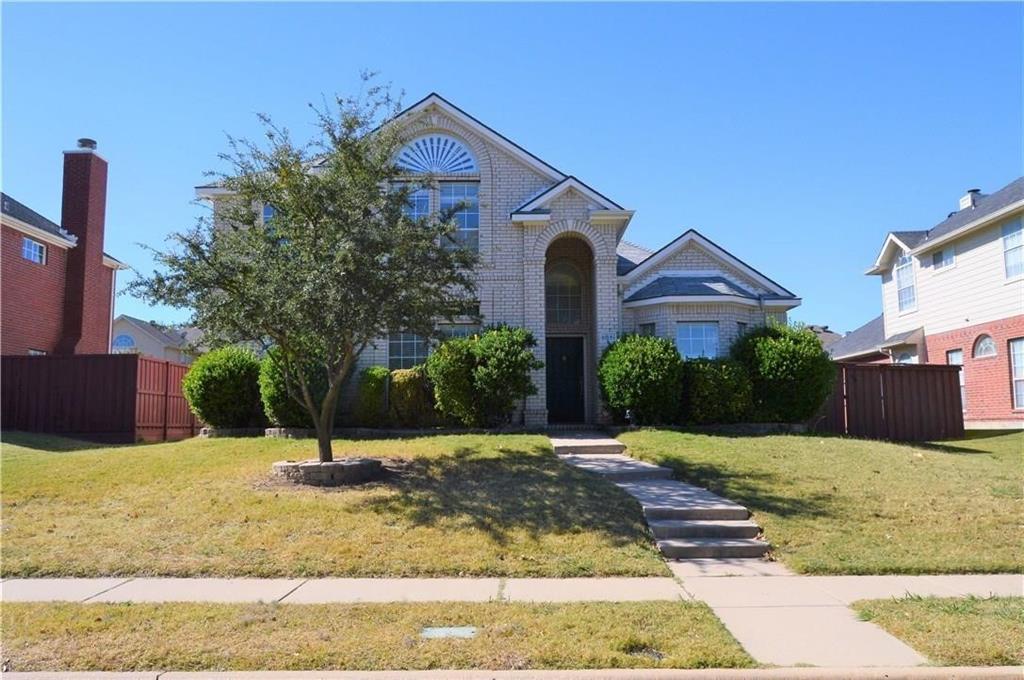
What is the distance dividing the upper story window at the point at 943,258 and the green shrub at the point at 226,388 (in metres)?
21.2

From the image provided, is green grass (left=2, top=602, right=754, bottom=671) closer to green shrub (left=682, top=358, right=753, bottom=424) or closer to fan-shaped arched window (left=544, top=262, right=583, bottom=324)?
green shrub (left=682, top=358, right=753, bottom=424)

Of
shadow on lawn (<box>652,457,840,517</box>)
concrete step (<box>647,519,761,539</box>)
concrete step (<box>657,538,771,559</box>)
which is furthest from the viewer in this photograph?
shadow on lawn (<box>652,457,840,517</box>)

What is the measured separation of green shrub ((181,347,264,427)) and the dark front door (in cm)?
738

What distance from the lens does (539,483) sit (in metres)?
10.8

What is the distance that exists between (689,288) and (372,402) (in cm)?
826

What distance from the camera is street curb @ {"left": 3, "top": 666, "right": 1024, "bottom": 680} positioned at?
189 inches

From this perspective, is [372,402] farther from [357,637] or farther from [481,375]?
[357,637]

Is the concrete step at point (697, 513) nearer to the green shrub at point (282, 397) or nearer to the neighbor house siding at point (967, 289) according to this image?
the green shrub at point (282, 397)

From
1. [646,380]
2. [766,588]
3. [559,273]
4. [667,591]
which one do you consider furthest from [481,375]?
[766,588]

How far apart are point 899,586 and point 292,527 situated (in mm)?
6770

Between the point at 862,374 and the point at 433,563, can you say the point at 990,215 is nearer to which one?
the point at 862,374

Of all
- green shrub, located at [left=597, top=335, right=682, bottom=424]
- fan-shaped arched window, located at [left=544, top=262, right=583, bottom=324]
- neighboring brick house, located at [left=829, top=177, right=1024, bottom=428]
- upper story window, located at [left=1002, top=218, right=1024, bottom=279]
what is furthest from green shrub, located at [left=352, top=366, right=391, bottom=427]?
upper story window, located at [left=1002, top=218, right=1024, bottom=279]

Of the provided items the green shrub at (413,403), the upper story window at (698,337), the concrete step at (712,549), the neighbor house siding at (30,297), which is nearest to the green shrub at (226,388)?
the green shrub at (413,403)

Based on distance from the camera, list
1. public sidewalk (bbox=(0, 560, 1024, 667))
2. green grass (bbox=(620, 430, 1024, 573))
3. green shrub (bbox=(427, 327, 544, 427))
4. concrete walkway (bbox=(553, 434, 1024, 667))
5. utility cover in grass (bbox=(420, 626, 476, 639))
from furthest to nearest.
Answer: green shrub (bbox=(427, 327, 544, 427)) < green grass (bbox=(620, 430, 1024, 573)) < public sidewalk (bbox=(0, 560, 1024, 667)) < utility cover in grass (bbox=(420, 626, 476, 639)) < concrete walkway (bbox=(553, 434, 1024, 667))
